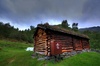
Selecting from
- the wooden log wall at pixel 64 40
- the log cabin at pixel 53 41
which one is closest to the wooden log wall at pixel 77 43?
the log cabin at pixel 53 41

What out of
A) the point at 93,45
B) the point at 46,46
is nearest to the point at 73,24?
the point at 93,45

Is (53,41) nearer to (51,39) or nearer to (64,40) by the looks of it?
(51,39)

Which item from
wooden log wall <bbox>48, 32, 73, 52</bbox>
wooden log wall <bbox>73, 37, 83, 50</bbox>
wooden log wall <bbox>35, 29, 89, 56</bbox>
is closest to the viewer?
wooden log wall <bbox>35, 29, 89, 56</bbox>

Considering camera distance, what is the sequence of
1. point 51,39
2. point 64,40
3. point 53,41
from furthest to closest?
point 64,40, point 51,39, point 53,41

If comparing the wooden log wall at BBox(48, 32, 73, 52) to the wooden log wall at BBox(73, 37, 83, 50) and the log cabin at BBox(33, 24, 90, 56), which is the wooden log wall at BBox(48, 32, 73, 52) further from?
the wooden log wall at BBox(73, 37, 83, 50)

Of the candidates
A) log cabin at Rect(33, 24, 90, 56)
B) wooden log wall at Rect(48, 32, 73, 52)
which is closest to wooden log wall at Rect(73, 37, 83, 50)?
log cabin at Rect(33, 24, 90, 56)

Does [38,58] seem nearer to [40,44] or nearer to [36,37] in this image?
[40,44]

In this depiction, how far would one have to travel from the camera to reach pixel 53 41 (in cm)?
2239

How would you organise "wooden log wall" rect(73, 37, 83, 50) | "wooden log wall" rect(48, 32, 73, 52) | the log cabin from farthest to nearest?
"wooden log wall" rect(73, 37, 83, 50) < "wooden log wall" rect(48, 32, 73, 52) < the log cabin

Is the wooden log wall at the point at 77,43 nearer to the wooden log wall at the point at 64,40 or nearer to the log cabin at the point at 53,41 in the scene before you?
the log cabin at the point at 53,41

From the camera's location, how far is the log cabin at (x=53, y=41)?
2248cm

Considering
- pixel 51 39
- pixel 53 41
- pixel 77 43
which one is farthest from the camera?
pixel 77 43

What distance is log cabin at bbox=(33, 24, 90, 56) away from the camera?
22.5 metres

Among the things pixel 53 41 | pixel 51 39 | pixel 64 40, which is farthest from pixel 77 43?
pixel 53 41
